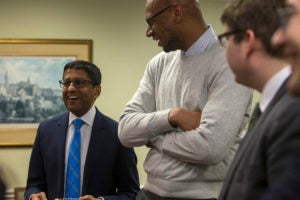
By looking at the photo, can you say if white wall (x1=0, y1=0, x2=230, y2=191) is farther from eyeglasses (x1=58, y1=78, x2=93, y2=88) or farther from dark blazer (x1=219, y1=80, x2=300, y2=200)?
dark blazer (x1=219, y1=80, x2=300, y2=200)

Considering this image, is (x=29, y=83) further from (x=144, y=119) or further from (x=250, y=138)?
(x=250, y=138)

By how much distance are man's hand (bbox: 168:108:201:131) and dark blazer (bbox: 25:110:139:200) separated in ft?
2.33

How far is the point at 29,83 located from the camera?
3768 millimetres

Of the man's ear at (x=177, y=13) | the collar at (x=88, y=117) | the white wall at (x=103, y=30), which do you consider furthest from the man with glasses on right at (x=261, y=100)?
the white wall at (x=103, y=30)

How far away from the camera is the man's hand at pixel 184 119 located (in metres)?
1.56

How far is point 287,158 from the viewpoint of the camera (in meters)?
0.76

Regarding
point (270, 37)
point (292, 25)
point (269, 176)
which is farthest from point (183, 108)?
point (292, 25)

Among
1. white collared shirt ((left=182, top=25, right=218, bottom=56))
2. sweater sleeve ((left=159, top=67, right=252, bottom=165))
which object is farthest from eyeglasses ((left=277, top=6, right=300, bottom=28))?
white collared shirt ((left=182, top=25, right=218, bottom=56))

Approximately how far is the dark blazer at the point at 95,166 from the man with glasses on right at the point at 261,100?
120 cm

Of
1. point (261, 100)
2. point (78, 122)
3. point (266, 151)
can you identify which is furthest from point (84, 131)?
point (266, 151)

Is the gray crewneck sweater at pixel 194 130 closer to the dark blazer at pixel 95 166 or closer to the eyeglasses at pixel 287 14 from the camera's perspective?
the dark blazer at pixel 95 166

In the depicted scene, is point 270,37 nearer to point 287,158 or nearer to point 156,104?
point 287,158

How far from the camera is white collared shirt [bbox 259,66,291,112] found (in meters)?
0.94

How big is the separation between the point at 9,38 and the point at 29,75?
1.20ft
